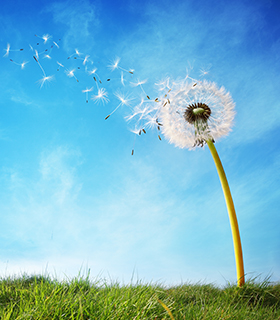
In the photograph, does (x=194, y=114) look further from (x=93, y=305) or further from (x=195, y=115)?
(x=93, y=305)

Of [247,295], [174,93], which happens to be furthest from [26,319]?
[174,93]

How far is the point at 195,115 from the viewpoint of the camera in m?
7.59

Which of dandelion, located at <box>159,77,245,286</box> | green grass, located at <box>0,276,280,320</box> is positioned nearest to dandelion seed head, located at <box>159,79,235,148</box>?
dandelion, located at <box>159,77,245,286</box>

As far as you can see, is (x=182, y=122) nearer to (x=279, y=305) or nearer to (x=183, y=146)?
(x=183, y=146)

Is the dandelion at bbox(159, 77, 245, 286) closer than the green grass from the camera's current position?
No

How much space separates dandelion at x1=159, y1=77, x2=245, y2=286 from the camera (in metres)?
7.54

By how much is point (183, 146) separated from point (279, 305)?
4.71m

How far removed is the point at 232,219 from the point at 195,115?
3.17 m

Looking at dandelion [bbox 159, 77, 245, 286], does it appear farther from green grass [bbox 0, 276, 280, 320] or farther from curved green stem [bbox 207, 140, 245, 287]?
green grass [bbox 0, 276, 280, 320]

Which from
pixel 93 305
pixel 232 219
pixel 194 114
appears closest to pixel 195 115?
pixel 194 114

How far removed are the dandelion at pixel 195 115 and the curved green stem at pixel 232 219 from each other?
258 millimetres

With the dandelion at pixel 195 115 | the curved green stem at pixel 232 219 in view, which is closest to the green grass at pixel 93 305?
the curved green stem at pixel 232 219

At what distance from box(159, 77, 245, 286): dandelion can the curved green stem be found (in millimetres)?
258

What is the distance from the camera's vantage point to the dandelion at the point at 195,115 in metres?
7.54
